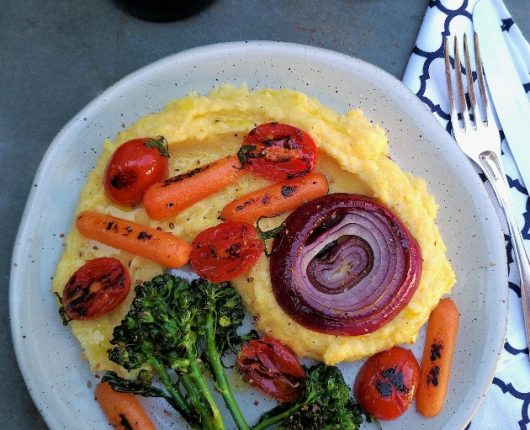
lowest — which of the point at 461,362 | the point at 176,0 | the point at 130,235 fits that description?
the point at 461,362

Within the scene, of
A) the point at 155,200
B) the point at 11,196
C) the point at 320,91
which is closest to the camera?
the point at 155,200

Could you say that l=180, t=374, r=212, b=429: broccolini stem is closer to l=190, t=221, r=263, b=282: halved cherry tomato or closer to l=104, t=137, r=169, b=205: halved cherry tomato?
l=190, t=221, r=263, b=282: halved cherry tomato

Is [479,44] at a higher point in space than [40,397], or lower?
higher

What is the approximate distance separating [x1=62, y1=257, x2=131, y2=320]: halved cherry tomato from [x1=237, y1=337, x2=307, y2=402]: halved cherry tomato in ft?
2.59

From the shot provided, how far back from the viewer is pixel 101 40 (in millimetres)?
4574

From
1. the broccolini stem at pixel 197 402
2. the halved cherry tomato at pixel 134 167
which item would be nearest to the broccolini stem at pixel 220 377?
the broccolini stem at pixel 197 402

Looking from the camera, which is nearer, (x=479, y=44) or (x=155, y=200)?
(x=155, y=200)

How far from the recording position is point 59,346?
3.93 m

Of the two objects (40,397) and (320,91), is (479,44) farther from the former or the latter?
(40,397)

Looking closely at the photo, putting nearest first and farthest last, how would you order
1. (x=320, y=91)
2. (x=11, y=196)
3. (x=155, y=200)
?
1. (x=155, y=200)
2. (x=320, y=91)
3. (x=11, y=196)

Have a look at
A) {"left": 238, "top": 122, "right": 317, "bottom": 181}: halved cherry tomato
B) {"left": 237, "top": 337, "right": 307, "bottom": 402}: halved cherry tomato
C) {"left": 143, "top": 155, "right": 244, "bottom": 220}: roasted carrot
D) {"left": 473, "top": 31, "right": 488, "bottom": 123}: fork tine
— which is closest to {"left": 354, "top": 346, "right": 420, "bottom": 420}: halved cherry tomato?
{"left": 237, "top": 337, "right": 307, "bottom": 402}: halved cherry tomato

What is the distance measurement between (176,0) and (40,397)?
2609 millimetres

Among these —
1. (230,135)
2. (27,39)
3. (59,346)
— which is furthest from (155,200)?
(27,39)

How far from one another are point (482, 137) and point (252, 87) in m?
1.50
